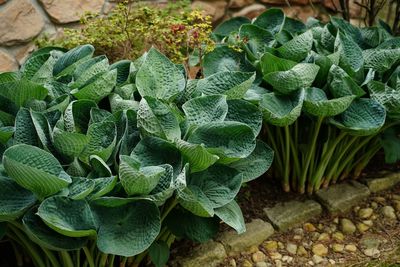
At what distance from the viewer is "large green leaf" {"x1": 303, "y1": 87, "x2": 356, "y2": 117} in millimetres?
1967

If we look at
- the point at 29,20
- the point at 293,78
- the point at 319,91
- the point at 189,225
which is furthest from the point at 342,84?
the point at 29,20

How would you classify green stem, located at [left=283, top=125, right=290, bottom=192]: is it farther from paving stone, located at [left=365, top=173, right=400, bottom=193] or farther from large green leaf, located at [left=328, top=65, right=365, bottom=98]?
paving stone, located at [left=365, top=173, right=400, bottom=193]

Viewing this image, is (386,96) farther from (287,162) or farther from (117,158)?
(117,158)

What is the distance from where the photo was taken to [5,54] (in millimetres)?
2695

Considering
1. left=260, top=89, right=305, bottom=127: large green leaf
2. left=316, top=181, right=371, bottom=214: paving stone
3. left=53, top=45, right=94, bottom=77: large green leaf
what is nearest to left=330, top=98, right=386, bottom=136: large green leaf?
left=260, top=89, right=305, bottom=127: large green leaf

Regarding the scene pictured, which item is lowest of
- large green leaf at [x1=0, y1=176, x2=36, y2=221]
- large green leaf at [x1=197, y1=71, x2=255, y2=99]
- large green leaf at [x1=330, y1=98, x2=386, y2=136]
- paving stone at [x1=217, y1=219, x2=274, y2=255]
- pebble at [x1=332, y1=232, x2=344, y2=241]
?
pebble at [x1=332, y1=232, x2=344, y2=241]

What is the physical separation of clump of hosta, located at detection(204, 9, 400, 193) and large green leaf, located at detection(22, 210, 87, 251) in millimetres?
774

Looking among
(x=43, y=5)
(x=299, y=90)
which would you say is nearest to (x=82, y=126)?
(x=299, y=90)

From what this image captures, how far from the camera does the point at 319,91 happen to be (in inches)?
82.1

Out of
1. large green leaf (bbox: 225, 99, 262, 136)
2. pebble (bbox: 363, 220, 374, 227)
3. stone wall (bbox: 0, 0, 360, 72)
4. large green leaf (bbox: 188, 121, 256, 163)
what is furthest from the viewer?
stone wall (bbox: 0, 0, 360, 72)

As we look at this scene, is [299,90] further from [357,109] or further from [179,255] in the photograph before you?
[179,255]

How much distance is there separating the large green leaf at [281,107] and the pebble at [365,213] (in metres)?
0.62

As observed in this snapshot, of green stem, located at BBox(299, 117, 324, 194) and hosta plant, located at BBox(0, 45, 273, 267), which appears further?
green stem, located at BBox(299, 117, 324, 194)

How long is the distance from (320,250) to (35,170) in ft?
3.91
